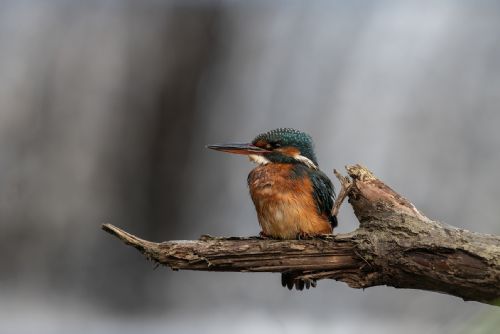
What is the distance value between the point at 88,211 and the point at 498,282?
10.2 ft

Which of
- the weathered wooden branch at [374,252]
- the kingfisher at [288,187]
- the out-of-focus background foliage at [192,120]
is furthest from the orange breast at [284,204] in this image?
the out-of-focus background foliage at [192,120]

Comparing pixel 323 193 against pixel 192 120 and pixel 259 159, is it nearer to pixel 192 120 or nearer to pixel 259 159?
pixel 259 159

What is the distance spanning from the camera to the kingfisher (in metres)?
1.88

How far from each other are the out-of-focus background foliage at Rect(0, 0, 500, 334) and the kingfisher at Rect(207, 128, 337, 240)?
76.2 inches

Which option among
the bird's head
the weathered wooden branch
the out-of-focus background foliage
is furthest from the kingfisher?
the out-of-focus background foliage

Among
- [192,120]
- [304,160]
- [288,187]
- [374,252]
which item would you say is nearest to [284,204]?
[288,187]

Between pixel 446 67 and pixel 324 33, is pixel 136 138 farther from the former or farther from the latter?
pixel 446 67

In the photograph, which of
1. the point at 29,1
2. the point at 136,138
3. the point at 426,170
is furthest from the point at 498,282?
the point at 29,1

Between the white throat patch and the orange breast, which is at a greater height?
the white throat patch

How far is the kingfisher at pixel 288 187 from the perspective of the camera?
6.17 feet

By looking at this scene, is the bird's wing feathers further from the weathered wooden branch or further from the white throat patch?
the weathered wooden branch

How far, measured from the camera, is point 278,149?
2.10 meters

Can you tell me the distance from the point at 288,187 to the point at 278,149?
0.52 feet

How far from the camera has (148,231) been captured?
4.09m
